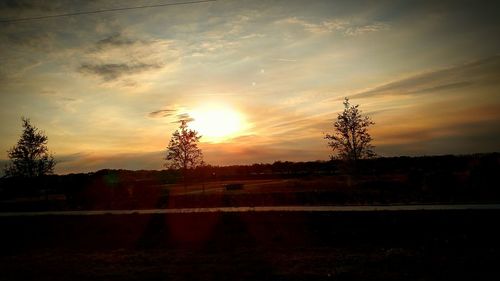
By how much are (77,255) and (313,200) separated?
1712cm

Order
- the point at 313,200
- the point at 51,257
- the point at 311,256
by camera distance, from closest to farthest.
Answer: the point at 311,256
the point at 51,257
the point at 313,200

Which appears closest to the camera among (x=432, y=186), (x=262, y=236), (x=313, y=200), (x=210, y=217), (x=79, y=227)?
(x=262, y=236)

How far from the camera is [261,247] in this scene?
1747cm

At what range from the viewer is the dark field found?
512 inches

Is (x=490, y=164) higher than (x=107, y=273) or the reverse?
higher

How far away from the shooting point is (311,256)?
15117 mm

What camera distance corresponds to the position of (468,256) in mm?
13453

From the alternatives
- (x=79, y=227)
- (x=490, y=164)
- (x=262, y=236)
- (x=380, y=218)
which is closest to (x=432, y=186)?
(x=490, y=164)

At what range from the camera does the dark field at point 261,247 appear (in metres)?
13.0

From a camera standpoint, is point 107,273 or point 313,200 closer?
point 107,273

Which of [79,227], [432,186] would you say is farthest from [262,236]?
[432,186]

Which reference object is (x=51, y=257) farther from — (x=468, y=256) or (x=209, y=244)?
(x=468, y=256)

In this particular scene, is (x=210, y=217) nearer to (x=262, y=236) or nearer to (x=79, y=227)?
(x=262, y=236)

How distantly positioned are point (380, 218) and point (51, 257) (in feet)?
47.3
